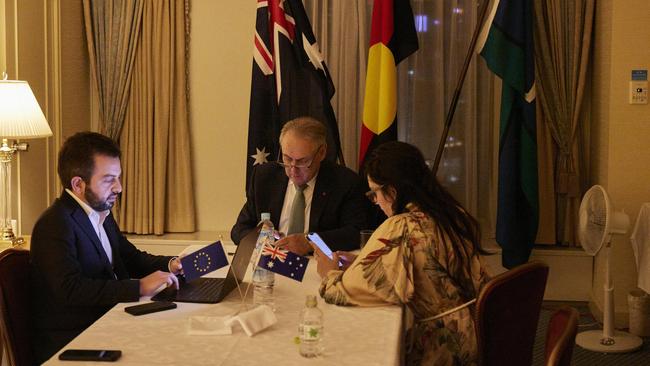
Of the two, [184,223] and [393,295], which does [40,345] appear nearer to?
[393,295]

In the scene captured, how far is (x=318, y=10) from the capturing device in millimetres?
5848

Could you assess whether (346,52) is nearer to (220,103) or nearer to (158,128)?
(220,103)

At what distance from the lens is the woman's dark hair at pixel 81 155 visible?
2.93 m

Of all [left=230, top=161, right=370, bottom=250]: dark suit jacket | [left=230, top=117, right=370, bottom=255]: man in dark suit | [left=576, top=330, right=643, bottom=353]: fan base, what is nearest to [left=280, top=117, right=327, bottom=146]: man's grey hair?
[left=230, top=117, right=370, bottom=255]: man in dark suit

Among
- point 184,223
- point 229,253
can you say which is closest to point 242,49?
point 184,223

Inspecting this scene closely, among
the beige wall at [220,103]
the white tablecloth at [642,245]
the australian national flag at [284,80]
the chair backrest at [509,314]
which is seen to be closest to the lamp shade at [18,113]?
the australian national flag at [284,80]

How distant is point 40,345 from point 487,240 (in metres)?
3.72

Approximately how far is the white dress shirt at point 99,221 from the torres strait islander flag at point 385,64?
2.36 metres

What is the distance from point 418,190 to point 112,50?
145 inches

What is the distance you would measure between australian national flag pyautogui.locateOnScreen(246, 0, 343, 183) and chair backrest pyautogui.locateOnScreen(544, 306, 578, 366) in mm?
3081

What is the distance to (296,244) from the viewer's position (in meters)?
3.61

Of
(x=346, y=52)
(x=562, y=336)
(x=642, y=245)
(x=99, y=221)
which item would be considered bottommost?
(x=642, y=245)

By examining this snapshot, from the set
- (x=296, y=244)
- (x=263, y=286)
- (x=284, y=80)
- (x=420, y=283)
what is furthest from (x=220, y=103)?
(x=420, y=283)

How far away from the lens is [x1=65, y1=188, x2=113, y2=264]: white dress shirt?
294 centimetres
